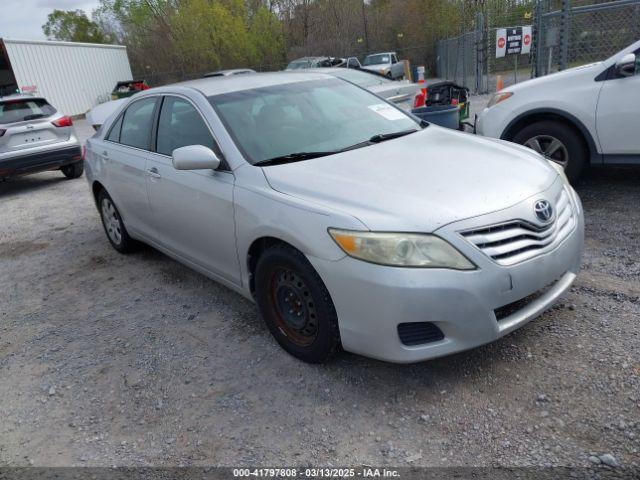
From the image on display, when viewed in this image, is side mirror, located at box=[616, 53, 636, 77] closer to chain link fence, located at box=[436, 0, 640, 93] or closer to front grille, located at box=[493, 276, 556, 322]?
front grille, located at box=[493, 276, 556, 322]

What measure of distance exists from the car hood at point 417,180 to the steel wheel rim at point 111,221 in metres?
2.68

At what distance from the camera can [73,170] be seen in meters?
10.1

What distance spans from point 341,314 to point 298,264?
358 millimetres

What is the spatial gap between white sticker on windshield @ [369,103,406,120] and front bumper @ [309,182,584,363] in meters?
1.80

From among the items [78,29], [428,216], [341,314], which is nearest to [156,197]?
[341,314]

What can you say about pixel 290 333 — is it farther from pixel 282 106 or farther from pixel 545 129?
pixel 545 129

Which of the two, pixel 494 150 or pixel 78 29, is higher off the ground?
pixel 78 29

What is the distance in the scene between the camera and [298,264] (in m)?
2.79

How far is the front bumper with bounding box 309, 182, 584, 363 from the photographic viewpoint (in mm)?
2441

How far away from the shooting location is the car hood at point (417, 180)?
259cm

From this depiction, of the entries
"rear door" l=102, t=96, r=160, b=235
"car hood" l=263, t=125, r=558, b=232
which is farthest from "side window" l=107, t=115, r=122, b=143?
"car hood" l=263, t=125, r=558, b=232

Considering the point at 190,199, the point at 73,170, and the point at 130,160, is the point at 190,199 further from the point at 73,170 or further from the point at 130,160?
the point at 73,170

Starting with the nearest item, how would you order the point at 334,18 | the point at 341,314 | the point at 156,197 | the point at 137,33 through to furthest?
the point at 341,314 < the point at 156,197 < the point at 334,18 < the point at 137,33

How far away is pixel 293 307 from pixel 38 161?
7.69 m
